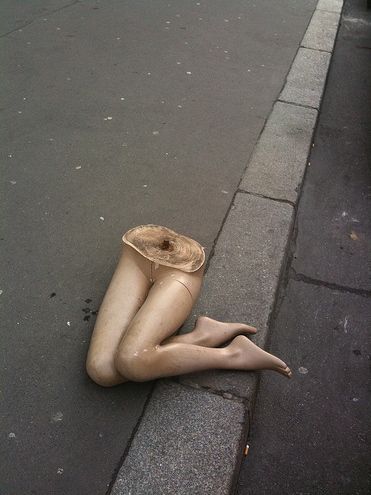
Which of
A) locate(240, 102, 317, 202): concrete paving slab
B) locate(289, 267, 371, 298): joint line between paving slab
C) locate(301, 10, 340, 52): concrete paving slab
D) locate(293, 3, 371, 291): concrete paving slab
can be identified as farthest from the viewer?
locate(301, 10, 340, 52): concrete paving slab

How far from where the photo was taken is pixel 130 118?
4258 mm

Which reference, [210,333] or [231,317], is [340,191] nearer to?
[231,317]

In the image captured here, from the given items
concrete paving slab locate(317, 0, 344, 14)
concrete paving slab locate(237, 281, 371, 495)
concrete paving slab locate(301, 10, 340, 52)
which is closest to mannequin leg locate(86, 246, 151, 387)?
concrete paving slab locate(237, 281, 371, 495)

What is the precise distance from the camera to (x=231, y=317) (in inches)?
102

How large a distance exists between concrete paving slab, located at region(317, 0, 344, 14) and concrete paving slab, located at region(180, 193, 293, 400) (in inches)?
210

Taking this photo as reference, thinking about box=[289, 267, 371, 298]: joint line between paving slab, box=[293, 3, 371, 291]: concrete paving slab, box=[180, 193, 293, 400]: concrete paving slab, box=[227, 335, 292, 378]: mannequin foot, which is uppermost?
box=[227, 335, 292, 378]: mannequin foot

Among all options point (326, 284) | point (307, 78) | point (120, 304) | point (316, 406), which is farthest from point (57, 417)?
point (307, 78)

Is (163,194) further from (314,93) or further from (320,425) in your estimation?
(314,93)

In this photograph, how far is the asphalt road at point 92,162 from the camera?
2102 millimetres

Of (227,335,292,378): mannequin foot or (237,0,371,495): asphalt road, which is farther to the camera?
(227,335,292,378): mannequin foot

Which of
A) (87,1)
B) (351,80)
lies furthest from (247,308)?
(87,1)

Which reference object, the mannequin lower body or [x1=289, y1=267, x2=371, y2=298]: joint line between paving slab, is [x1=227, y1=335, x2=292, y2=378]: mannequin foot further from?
[x1=289, y1=267, x2=371, y2=298]: joint line between paving slab

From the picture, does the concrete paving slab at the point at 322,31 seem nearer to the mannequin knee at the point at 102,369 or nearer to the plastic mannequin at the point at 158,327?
the plastic mannequin at the point at 158,327

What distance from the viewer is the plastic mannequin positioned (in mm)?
2061
